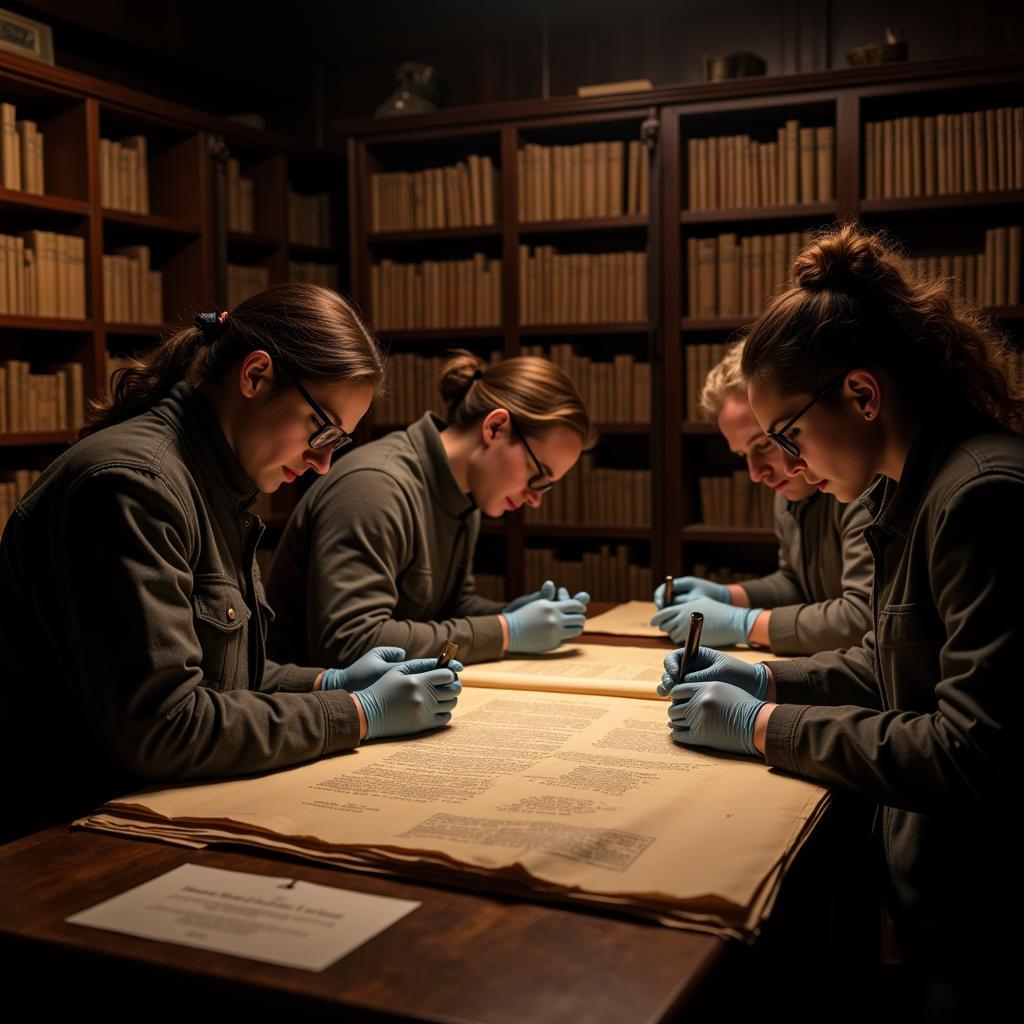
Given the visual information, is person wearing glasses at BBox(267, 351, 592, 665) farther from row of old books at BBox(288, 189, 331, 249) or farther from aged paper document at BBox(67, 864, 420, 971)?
row of old books at BBox(288, 189, 331, 249)

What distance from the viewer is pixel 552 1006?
83 centimetres

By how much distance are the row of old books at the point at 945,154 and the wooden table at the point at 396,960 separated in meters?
2.91

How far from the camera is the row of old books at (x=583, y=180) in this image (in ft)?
12.5

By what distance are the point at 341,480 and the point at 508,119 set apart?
2.19 m

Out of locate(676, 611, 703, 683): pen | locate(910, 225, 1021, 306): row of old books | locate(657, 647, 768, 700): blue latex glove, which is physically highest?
locate(910, 225, 1021, 306): row of old books

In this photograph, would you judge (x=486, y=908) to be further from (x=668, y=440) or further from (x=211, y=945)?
(x=668, y=440)

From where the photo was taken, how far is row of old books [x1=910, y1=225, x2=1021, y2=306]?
11.4 ft

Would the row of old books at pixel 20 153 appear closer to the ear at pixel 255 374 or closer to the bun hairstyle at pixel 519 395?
the bun hairstyle at pixel 519 395

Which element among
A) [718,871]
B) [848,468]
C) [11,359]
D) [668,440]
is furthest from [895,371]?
[11,359]

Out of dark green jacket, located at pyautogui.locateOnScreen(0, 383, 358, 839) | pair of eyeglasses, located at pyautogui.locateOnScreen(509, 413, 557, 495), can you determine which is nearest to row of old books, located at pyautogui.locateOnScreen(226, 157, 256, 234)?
pair of eyeglasses, located at pyautogui.locateOnScreen(509, 413, 557, 495)

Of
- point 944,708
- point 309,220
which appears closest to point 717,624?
point 944,708

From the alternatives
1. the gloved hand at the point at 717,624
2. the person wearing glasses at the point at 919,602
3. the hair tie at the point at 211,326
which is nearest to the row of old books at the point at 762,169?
the gloved hand at the point at 717,624

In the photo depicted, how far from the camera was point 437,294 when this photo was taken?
4.09m

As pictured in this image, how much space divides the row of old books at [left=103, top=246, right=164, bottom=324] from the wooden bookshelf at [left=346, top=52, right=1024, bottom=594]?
0.70 m
